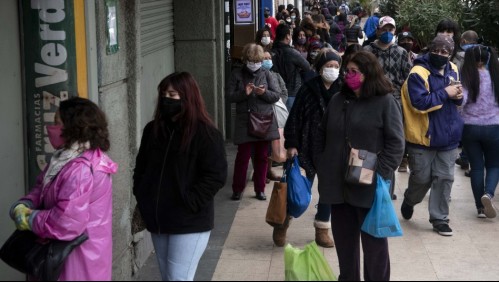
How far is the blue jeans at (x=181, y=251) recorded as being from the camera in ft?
16.0

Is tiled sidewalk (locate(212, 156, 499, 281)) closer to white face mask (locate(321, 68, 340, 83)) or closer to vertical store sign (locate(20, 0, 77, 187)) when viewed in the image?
white face mask (locate(321, 68, 340, 83))

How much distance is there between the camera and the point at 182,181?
15.9 ft

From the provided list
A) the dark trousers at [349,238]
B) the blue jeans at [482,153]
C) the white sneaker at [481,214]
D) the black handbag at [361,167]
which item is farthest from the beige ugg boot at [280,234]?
the white sneaker at [481,214]

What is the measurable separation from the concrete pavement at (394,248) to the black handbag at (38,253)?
2041 millimetres

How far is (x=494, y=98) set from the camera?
8.42m

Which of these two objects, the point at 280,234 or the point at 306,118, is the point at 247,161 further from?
the point at 306,118

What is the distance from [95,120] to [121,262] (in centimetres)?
226

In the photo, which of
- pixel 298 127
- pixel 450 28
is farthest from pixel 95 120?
pixel 450 28

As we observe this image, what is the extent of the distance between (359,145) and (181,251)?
4.81 feet

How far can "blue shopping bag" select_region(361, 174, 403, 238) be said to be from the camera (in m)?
5.47

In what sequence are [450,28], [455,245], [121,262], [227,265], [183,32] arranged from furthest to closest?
A: [183,32]
[450,28]
[455,245]
[227,265]
[121,262]

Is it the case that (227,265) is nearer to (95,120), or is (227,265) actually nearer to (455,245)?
(455,245)

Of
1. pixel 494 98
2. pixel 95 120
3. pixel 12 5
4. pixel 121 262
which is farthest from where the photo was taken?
pixel 494 98

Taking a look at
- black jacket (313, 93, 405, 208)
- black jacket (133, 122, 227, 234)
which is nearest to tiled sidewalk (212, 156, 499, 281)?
black jacket (313, 93, 405, 208)
